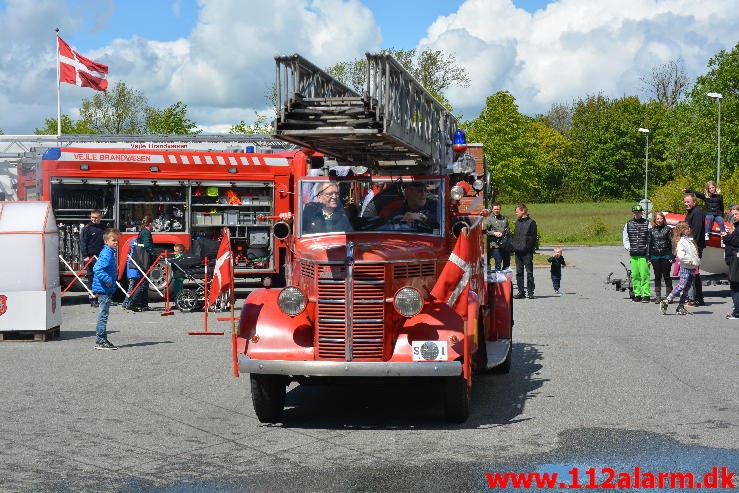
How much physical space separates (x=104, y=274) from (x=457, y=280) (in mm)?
6633

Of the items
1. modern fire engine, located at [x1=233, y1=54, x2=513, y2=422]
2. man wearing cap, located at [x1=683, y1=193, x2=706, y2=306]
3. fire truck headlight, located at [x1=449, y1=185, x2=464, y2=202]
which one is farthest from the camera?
man wearing cap, located at [x1=683, y1=193, x2=706, y2=306]

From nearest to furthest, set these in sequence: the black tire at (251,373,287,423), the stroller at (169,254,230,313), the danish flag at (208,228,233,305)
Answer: the black tire at (251,373,287,423) → the danish flag at (208,228,233,305) → the stroller at (169,254,230,313)

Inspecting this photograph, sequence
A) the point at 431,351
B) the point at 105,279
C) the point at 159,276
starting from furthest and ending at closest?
the point at 159,276, the point at 105,279, the point at 431,351

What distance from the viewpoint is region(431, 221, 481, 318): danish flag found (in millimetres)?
9367

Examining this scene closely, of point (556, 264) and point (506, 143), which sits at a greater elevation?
point (506, 143)

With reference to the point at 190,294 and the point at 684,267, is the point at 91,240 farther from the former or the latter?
the point at 684,267

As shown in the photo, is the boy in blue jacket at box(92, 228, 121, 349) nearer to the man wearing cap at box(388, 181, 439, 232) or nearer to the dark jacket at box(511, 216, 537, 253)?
the man wearing cap at box(388, 181, 439, 232)

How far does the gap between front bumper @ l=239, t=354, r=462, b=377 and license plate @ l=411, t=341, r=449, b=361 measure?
92 mm

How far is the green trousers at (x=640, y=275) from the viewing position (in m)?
20.9

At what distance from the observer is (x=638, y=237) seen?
20594 mm

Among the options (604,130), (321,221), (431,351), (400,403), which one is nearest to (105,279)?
(321,221)

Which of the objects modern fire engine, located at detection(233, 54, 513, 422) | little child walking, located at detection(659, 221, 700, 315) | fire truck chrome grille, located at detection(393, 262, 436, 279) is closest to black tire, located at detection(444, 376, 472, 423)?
modern fire engine, located at detection(233, 54, 513, 422)

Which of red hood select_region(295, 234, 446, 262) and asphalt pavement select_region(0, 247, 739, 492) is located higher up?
red hood select_region(295, 234, 446, 262)

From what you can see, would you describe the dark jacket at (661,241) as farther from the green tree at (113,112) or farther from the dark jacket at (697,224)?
the green tree at (113,112)
